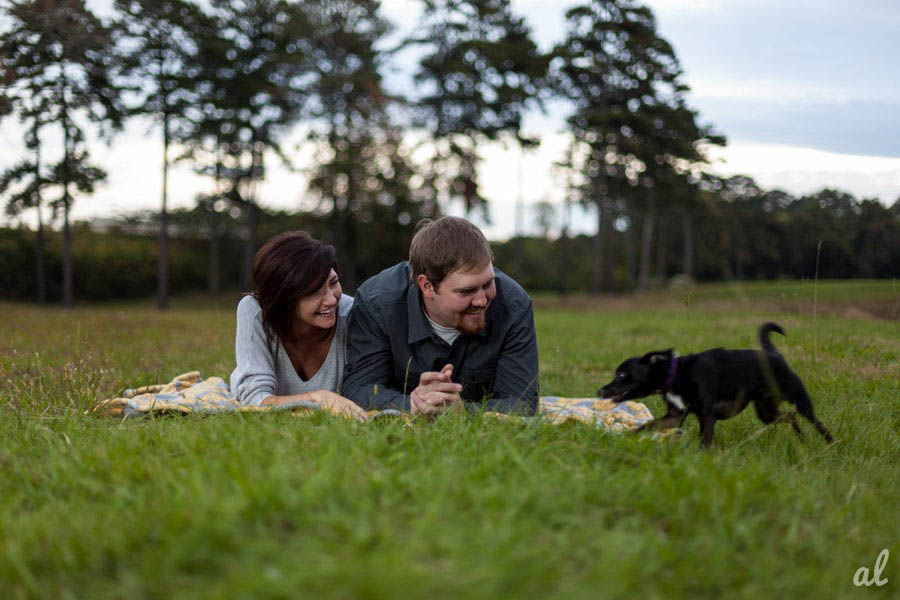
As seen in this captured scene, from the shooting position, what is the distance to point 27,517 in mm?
2020

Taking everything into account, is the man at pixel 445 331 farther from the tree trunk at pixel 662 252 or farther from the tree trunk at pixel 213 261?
the tree trunk at pixel 662 252

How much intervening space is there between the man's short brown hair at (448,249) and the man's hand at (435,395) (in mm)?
579

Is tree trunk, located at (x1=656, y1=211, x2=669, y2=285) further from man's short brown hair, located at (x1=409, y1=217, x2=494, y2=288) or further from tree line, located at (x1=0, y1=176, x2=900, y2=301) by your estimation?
man's short brown hair, located at (x1=409, y1=217, x2=494, y2=288)

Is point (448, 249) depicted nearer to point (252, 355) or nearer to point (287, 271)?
point (287, 271)

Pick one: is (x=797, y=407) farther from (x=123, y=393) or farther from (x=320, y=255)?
(x=123, y=393)

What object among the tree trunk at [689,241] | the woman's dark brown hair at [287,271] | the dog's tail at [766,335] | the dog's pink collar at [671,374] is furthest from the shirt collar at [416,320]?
the tree trunk at [689,241]

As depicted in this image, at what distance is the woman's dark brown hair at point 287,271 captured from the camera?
400cm

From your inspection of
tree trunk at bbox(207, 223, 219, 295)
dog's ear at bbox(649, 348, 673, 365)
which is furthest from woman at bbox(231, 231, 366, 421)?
tree trunk at bbox(207, 223, 219, 295)

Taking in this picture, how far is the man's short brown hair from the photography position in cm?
366

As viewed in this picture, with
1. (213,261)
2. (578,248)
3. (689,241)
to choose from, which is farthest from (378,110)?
(578,248)

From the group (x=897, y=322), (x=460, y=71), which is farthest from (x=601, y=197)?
(x=897, y=322)

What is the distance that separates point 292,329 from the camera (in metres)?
4.37

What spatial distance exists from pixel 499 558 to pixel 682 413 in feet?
7.63
